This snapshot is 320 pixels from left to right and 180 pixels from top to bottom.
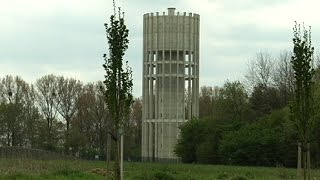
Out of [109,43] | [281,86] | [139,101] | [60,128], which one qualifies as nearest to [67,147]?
[60,128]

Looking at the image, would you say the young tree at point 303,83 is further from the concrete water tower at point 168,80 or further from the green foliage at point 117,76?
the concrete water tower at point 168,80

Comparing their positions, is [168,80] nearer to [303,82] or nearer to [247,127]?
[247,127]

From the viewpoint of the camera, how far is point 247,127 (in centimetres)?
6425

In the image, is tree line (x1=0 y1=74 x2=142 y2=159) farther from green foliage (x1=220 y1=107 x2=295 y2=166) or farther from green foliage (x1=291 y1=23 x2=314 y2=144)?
green foliage (x1=291 y1=23 x2=314 y2=144)

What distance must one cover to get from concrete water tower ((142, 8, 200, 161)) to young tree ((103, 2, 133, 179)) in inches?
2219

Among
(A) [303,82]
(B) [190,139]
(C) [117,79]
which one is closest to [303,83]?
(A) [303,82]

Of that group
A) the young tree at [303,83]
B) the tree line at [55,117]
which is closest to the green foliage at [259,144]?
the tree line at [55,117]

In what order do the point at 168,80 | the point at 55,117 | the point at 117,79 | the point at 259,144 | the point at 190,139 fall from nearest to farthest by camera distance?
1. the point at 117,79
2. the point at 259,144
3. the point at 190,139
4. the point at 168,80
5. the point at 55,117

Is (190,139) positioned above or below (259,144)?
above

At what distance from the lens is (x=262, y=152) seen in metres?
60.7

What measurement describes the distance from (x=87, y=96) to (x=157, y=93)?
1589cm

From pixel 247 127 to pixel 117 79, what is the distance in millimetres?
46761

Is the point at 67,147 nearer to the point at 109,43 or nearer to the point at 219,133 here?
the point at 219,133

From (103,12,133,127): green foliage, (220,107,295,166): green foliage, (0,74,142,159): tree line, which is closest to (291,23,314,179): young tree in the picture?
(103,12,133,127): green foliage
